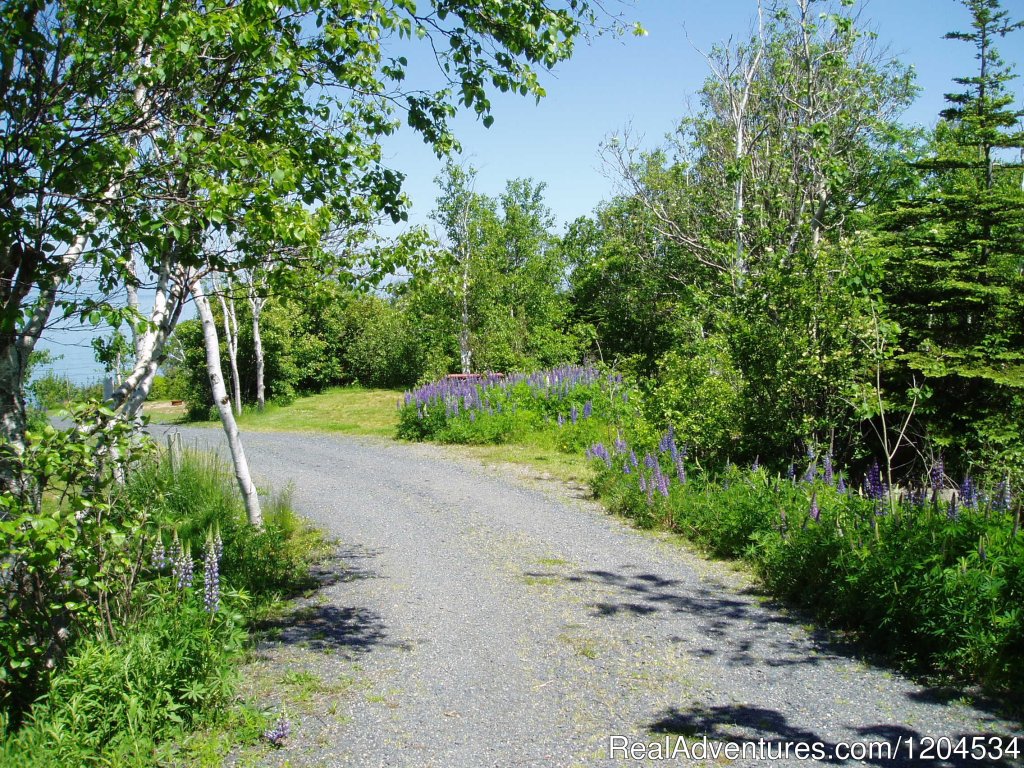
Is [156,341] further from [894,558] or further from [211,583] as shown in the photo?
[894,558]

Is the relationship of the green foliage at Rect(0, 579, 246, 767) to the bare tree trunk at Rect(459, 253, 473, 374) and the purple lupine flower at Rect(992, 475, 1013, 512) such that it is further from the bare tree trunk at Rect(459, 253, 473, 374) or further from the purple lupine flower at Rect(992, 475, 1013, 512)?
the bare tree trunk at Rect(459, 253, 473, 374)

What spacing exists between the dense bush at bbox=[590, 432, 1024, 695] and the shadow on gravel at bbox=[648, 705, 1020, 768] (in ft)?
2.35

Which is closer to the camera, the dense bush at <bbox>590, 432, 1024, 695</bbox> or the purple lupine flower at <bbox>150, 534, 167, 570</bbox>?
the dense bush at <bbox>590, 432, 1024, 695</bbox>

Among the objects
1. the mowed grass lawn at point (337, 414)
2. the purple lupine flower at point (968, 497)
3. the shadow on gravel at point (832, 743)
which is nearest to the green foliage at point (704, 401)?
the purple lupine flower at point (968, 497)

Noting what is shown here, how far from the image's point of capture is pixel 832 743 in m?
3.74

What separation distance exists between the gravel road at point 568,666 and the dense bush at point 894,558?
1.00 ft

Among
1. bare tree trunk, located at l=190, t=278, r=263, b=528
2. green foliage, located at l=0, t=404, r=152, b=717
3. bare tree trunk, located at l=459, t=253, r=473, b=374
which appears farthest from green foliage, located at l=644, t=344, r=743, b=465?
bare tree trunk, located at l=459, t=253, r=473, b=374

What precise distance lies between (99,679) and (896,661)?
458 centimetres

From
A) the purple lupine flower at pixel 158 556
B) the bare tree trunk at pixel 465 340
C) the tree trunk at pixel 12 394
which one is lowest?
the purple lupine flower at pixel 158 556

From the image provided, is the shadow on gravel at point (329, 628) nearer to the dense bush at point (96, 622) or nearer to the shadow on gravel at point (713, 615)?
the dense bush at point (96, 622)

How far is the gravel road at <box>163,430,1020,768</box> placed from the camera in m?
3.80

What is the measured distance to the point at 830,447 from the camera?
7.27 metres

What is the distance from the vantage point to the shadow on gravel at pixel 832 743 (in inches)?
140

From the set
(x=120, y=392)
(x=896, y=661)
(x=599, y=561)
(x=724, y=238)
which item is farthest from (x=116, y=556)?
(x=724, y=238)
